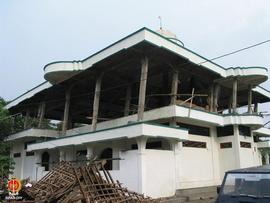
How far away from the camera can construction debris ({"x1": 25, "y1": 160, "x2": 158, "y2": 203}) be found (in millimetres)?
13195

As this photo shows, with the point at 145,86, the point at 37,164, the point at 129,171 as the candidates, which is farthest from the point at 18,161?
the point at 145,86

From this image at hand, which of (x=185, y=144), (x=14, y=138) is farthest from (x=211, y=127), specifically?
(x=14, y=138)

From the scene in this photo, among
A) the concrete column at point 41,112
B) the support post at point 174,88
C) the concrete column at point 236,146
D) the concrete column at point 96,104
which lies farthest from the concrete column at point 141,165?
the concrete column at point 41,112

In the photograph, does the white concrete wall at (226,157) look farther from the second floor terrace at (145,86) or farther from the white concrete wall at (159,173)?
the white concrete wall at (159,173)

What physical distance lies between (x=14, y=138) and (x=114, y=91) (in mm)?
9632

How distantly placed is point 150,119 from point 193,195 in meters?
5.09

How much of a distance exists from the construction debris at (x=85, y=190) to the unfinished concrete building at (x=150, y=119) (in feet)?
9.04

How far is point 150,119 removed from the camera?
20531 mm

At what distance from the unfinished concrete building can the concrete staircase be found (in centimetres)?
45

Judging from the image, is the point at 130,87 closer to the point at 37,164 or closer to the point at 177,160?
the point at 177,160

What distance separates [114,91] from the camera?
1093 inches

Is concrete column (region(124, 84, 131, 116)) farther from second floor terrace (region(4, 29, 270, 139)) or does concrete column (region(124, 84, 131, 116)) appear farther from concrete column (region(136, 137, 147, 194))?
Result: concrete column (region(136, 137, 147, 194))

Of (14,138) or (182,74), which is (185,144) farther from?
(14,138)

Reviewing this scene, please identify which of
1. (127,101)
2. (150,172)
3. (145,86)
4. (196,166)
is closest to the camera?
(150,172)
